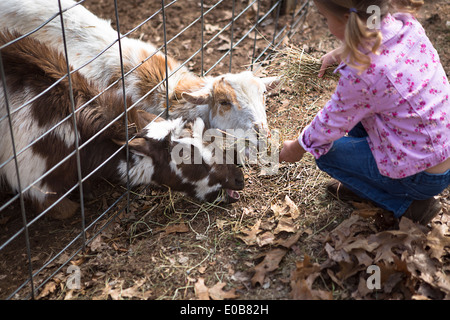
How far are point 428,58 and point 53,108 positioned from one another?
2.84 meters

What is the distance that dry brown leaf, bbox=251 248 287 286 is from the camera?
11.6ft


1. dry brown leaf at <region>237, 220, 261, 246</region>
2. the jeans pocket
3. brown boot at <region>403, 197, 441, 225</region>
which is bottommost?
dry brown leaf at <region>237, 220, 261, 246</region>

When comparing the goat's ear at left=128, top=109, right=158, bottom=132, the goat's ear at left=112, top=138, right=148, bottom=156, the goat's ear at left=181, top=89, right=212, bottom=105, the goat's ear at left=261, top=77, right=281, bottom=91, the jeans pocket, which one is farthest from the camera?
the goat's ear at left=261, top=77, right=281, bottom=91

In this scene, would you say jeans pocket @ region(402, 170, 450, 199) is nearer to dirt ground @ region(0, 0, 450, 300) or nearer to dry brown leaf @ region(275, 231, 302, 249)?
dirt ground @ region(0, 0, 450, 300)

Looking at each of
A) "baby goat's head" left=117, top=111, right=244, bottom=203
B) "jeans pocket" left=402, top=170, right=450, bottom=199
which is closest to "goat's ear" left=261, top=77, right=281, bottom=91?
"baby goat's head" left=117, top=111, right=244, bottom=203

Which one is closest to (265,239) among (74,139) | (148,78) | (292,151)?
(292,151)

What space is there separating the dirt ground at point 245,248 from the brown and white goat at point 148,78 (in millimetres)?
608

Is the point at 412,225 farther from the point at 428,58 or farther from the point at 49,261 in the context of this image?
the point at 49,261

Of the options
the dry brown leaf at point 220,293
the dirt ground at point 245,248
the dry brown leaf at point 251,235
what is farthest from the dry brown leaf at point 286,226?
the dry brown leaf at point 220,293

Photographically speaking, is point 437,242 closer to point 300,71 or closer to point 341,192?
point 341,192

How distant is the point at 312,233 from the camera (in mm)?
3951

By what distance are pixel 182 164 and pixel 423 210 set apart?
2.00 m

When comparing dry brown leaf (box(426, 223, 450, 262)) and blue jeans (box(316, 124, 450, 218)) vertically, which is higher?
blue jeans (box(316, 124, 450, 218))

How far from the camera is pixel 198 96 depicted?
479cm
